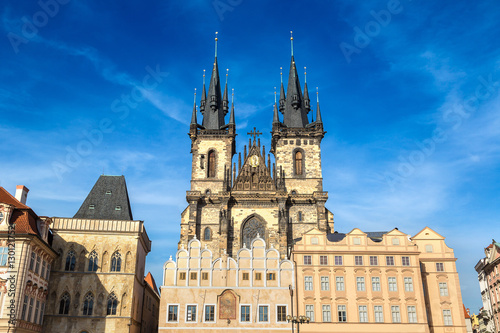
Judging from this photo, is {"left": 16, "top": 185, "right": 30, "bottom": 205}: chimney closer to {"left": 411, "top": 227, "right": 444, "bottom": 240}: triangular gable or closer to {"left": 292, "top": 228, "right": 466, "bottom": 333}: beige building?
{"left": 292, "top": 228, "right": 466, "bottom": 333}: beige building

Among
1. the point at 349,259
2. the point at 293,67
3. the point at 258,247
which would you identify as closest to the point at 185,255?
the point at 258,247

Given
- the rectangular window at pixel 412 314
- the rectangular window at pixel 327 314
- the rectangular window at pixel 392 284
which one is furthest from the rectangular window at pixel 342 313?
the rectangular window at pixel 412 314

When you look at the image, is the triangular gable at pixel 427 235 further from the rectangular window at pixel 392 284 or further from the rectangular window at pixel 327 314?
the rectangular window at pixel 327 314

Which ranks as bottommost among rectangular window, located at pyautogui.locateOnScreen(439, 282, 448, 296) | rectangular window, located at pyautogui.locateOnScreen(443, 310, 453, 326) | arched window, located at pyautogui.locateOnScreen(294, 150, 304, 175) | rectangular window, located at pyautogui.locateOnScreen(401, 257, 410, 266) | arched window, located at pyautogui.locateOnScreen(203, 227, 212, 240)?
rectangular window, located at pyautogui.locateOnScreen(443, 310, 453, 326)

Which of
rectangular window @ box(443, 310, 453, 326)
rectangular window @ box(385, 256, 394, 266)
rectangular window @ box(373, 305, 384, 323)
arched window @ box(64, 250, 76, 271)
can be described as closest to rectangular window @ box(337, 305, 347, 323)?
rectangular window @ box(373, 305, 384, 323)

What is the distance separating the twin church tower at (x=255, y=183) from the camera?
5491 cm

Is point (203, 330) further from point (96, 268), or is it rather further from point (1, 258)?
point (1, 258)

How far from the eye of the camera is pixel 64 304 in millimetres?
40094

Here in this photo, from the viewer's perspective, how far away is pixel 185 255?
1607 inches

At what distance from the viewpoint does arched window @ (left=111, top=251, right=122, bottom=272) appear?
41719mm

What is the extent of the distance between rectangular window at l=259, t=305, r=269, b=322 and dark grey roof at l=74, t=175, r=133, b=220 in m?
15.2

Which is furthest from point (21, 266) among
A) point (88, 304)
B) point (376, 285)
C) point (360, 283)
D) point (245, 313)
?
point (376, 285)

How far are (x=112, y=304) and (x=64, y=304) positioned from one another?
3838 millimetres

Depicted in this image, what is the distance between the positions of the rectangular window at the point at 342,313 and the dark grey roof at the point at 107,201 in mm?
20545
